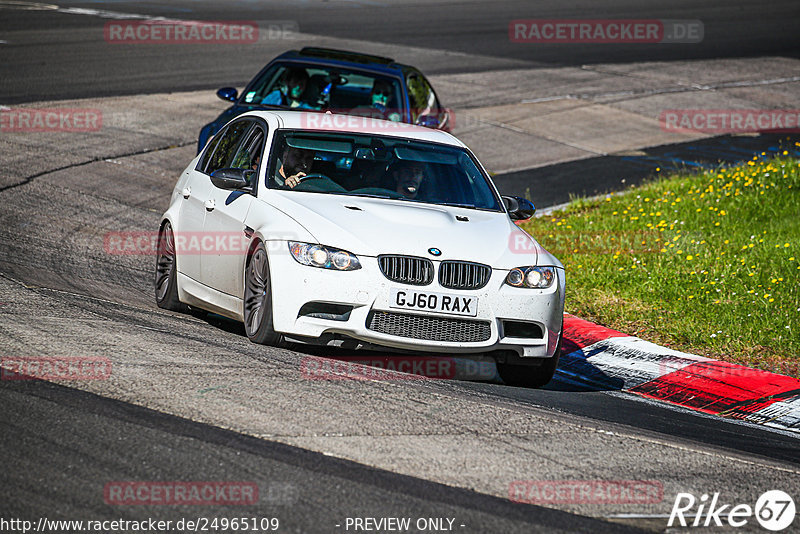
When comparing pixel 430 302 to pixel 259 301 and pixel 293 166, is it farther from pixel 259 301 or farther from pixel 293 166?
pixel 293 166

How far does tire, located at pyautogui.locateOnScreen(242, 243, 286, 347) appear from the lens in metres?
7.02

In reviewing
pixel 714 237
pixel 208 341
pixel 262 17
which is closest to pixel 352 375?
pixel 208 341

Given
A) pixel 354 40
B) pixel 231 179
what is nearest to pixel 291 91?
pixel 231 179

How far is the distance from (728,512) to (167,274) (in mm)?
5111

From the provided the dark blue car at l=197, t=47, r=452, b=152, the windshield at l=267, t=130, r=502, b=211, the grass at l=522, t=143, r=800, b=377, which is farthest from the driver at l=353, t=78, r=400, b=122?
the windshield at l=267, t=130, r=502, b=211

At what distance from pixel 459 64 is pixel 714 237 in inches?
563

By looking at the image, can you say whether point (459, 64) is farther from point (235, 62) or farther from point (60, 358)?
point (60, 358)

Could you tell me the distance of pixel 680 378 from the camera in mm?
8336

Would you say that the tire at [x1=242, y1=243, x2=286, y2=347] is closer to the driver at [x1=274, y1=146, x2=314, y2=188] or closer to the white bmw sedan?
the white bmw sedan

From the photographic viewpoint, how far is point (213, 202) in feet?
27.0

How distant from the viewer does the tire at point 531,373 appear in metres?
7.55

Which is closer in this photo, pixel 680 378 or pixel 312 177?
pixel 312 177

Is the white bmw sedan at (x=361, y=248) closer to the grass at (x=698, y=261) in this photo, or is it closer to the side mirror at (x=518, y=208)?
the side mirror at (x=518, y=208)

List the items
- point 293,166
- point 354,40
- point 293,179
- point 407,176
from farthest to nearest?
1. point 354,40
2. point 407,176
3. point 293,166
4. point 293,179
